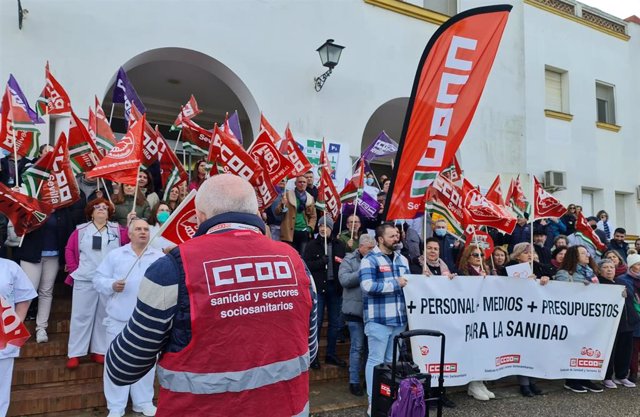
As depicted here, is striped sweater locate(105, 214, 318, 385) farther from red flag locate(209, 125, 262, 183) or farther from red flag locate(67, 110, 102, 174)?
red flag locate(67, 110, 102, 174)

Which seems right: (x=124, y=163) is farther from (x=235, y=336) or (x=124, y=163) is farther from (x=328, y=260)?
(x=235, y=336)

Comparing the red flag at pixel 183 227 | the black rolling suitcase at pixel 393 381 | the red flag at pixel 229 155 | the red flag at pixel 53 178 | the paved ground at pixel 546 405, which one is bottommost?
the paved ground at pixel 546 405

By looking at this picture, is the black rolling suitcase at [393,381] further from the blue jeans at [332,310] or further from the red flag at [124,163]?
the red flag at [124,163]

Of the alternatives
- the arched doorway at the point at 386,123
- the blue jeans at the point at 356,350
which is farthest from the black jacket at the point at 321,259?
the arched doorway at the point at 386,123

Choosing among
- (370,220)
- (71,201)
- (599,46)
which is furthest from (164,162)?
(599,46)

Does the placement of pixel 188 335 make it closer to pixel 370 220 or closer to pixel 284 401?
pixel 284 401

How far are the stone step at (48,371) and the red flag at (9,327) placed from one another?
1.55 m

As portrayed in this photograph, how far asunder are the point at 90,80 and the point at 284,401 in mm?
8007

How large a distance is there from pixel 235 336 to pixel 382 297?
3.66m

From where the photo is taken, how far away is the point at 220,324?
2084 millimetres

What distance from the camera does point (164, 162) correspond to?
7.85 metres

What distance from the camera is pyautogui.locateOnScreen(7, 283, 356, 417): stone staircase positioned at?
5012mm

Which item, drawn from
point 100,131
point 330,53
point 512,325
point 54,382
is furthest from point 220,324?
point 330,53

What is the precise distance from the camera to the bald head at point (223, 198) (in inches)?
90.1
